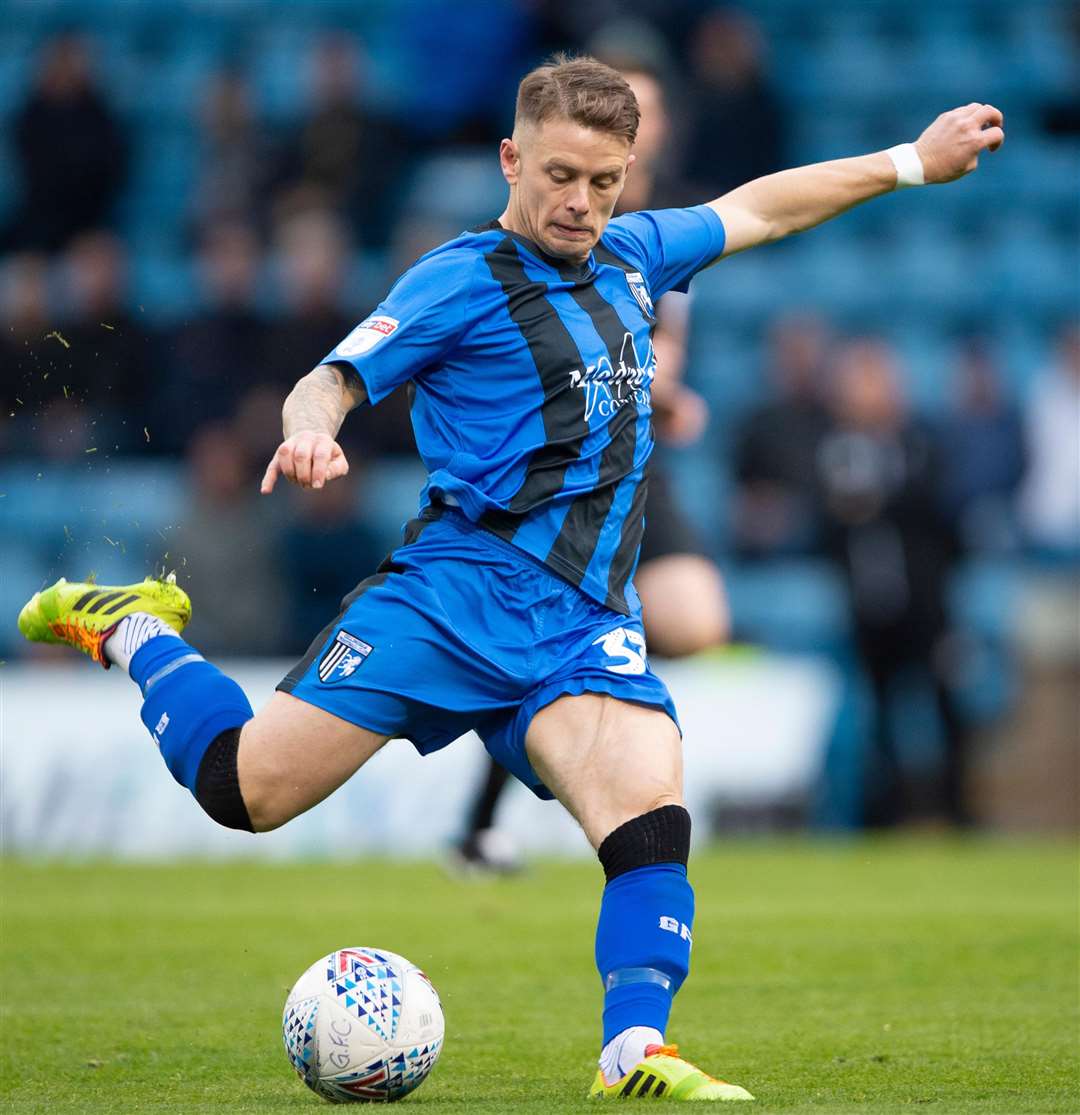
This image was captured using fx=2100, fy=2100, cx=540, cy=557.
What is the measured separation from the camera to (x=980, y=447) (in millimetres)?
12648

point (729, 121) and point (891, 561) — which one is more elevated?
point (729, 121)

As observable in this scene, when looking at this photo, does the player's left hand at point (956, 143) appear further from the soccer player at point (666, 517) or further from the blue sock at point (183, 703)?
the blue sock at point (183, 703)

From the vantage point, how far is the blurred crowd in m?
12.2

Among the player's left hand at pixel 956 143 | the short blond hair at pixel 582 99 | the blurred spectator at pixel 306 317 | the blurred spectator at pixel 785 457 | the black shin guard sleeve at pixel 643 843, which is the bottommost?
the black shin guard sleeve at pixel 643 843

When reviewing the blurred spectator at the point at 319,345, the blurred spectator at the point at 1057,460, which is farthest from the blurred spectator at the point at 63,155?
the blurred spectator at the point at 1057,460

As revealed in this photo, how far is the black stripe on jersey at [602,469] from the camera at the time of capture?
4664mm

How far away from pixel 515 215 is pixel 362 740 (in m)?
1.24

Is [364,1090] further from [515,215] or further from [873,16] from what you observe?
[873,16]

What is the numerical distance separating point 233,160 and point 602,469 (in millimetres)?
10320

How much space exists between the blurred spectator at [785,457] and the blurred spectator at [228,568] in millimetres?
2912

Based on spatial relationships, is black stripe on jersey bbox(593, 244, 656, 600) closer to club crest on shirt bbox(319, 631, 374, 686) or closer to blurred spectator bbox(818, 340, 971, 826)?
club crest on shirt bbox(319, 631, 374, 686)

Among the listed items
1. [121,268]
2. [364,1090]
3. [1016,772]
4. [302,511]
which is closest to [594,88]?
[364,1090]

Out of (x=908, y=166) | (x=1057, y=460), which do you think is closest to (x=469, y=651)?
(x=908, y=166)

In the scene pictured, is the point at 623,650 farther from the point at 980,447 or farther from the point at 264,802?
the point at 980,447
